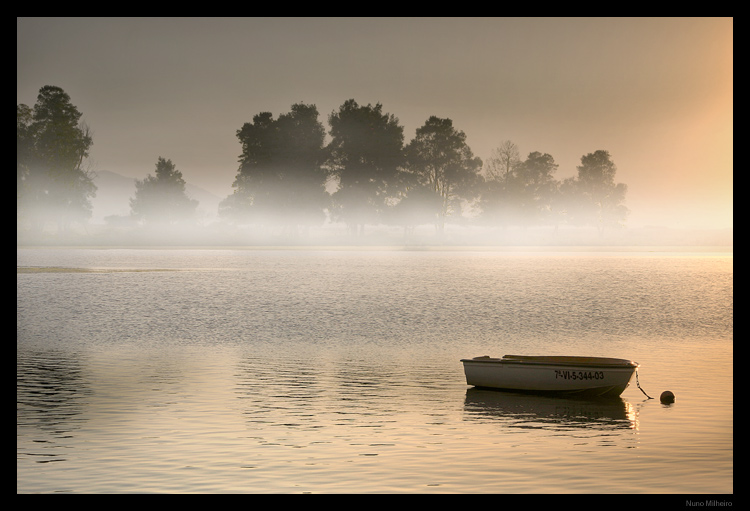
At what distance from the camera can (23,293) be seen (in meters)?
81.1

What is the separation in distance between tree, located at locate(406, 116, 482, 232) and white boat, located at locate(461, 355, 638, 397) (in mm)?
149322

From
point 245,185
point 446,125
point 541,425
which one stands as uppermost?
point 446,125

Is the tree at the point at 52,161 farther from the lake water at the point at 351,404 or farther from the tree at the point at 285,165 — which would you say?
the lake water at the point at 351,404

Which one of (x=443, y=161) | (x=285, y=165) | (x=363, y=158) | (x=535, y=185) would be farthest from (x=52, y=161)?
(x=535, y=185)

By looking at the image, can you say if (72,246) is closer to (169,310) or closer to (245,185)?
(245,185)

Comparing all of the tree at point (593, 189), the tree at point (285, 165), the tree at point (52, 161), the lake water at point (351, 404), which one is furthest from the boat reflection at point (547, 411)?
the tree at point (593, 189)

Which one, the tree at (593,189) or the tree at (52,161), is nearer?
the tree at (52,161)

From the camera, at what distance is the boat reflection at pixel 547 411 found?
2659 centimetres

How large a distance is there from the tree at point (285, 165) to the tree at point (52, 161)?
33322mm

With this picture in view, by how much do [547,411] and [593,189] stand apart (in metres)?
172

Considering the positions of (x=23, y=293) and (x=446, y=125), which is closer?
(x=23, y=293)

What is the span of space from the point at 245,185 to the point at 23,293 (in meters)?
106

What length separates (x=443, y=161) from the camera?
591ft
